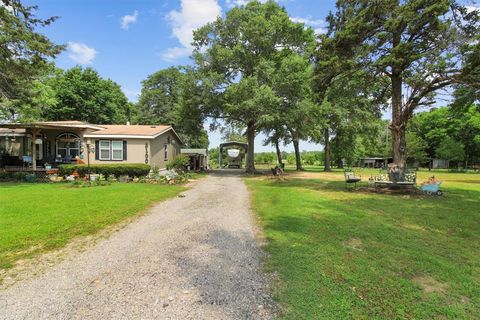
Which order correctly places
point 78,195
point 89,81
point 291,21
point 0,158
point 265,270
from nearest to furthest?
point 265,270, point 78,195, point 0,158, point 291,21, point 89,81

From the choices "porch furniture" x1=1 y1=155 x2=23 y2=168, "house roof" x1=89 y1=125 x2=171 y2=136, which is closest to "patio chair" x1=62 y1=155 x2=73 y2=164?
"house roof" x1=89 y1=125 x2=171 y2=136

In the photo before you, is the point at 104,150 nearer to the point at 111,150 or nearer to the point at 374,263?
the point at 111,150

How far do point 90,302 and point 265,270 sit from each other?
2413 millimetres

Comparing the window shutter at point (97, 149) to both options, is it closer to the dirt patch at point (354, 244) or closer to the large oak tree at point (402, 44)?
the large oak tree at point (402, 44)

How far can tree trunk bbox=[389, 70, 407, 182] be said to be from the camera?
14.7 meters

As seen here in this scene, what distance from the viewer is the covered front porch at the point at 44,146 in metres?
19.5

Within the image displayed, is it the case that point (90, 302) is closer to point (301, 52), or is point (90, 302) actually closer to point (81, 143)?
point (81, 143)

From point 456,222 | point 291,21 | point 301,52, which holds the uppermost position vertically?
point 291,21

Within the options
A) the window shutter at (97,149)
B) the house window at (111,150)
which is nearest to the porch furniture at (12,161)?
the window shutter at (97,149)

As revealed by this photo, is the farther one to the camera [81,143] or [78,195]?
[81,143]

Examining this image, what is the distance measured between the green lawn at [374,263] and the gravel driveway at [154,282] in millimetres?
497

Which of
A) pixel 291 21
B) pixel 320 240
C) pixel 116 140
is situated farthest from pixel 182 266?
pixel 291 21

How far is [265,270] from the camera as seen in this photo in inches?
175

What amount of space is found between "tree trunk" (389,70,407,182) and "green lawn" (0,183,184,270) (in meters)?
11.6
